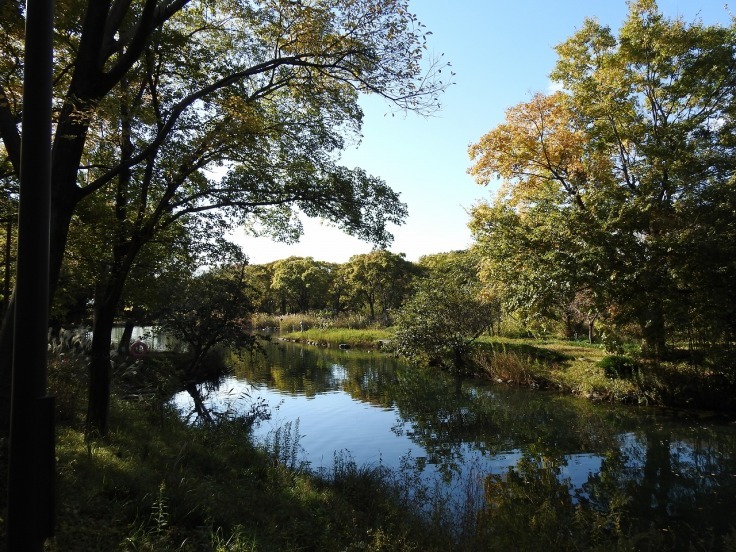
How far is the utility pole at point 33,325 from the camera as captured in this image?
242cm

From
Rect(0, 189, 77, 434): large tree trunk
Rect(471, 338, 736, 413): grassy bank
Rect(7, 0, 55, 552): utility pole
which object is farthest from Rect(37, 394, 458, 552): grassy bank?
Rect(471, 338, 736, 413): grassy bank

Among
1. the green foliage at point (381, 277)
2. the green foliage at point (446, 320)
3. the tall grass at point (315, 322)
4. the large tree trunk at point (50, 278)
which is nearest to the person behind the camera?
the large tree trunk at point (50, 278)

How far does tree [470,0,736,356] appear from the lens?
1290cm

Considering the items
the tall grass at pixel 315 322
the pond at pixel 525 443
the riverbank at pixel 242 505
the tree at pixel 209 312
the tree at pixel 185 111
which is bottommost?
the pond at pixel 525 443

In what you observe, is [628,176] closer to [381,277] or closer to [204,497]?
[204,497]

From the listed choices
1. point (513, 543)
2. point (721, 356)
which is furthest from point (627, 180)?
point (513, 543)

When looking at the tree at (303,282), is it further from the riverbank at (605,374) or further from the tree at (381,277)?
the riverbank at (605,374)

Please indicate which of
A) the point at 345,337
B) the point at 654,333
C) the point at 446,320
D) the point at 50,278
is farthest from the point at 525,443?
the point at 345,337

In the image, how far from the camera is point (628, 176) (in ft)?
52.2

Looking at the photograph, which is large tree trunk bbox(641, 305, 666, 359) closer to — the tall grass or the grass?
the grass

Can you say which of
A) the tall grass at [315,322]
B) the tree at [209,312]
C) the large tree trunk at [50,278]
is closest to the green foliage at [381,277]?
the tall grass at [315,322]

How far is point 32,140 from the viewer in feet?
8.65

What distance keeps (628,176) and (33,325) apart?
17122 millimetres

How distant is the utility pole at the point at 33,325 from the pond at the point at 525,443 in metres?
5.84
